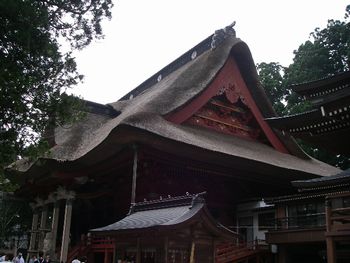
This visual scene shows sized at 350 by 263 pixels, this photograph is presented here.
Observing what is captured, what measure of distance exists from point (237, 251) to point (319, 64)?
18.8 meters

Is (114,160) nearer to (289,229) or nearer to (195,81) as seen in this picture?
(195,81)

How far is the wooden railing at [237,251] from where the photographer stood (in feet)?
46.9

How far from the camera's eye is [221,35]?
66.3 ft

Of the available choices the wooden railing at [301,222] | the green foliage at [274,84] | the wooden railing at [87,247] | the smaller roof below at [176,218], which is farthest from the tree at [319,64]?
the smaller roof below at [176,218]

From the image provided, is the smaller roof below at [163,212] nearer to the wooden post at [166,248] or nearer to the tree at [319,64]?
the wooden post at [166,248]

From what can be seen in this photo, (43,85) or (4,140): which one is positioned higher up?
(43,85)

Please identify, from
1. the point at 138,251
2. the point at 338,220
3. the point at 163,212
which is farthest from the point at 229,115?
the point at 138,251

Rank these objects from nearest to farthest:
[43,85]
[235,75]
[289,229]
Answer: [43,85], [289,229], [235,75]

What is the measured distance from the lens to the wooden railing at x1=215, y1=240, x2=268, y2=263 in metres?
14.3

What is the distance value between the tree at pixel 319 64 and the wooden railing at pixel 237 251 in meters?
13.8

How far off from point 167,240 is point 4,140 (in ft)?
12.7

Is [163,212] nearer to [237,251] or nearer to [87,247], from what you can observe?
[237,251]

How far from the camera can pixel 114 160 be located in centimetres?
1553

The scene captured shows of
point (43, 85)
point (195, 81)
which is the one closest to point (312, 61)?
point (195, 81)
